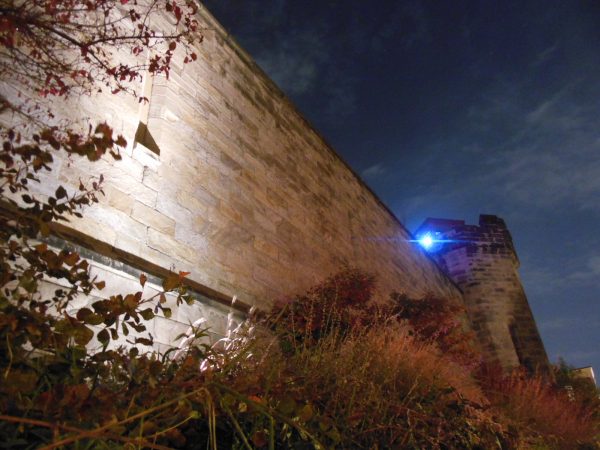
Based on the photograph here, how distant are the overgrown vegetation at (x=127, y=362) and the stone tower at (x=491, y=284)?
26.6 feet

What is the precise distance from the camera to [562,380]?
13102 mm

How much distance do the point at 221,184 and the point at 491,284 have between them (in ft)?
39.9

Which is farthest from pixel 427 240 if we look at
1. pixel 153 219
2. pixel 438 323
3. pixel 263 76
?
pixel 153 219

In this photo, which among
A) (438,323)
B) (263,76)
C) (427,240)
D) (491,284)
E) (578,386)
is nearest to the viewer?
(438,323)

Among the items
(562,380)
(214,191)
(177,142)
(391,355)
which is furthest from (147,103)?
(562,380)

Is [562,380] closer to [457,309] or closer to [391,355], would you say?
[457,309]

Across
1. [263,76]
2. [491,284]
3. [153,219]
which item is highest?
[263,76]

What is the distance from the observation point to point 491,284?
45.4 feet

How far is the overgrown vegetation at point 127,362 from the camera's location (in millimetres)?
1453

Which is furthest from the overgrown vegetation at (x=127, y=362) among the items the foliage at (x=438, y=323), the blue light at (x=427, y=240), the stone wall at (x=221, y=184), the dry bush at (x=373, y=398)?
the blue light at (x=427, y=240)

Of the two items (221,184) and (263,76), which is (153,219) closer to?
(221,184)

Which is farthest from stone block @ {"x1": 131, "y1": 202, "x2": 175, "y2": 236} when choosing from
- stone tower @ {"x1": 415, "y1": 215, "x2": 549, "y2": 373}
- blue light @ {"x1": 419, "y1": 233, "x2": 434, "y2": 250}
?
blue light @ {"x1": 419, "y1": 233, "x2": 434, "y2": 250}

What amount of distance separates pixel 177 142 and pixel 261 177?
142cm

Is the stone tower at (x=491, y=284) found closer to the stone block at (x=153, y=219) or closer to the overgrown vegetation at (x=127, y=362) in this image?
the overgrown vegetation at (x=127, y=362)
